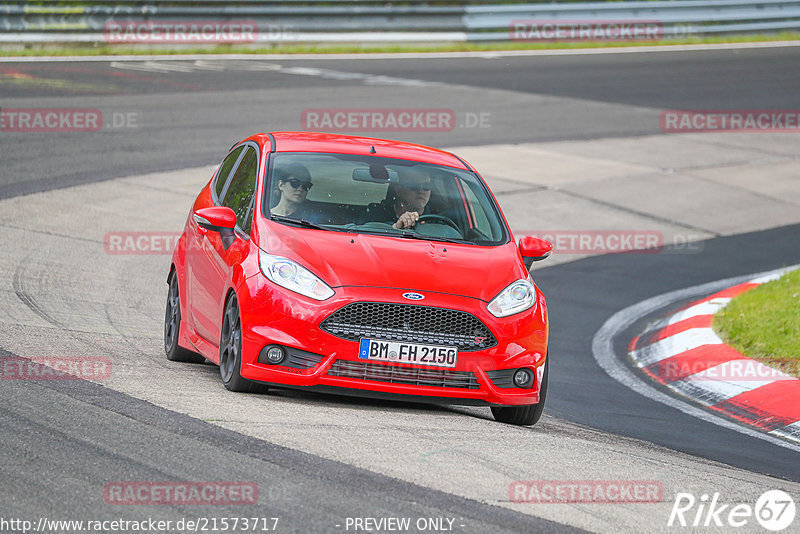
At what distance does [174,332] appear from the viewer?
8625 mm

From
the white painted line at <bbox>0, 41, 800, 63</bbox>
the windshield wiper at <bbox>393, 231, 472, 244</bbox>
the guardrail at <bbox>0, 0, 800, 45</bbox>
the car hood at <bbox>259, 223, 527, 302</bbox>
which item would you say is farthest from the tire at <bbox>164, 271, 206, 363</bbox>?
the guardrail at <bbox>0, 0, 800, 45</bbox>

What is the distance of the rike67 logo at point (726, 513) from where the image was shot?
5.40 m

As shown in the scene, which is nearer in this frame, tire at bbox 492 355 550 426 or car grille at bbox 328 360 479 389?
car grille at bbox 328 360 479 389

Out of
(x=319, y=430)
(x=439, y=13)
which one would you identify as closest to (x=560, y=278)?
(x=319, y=430)

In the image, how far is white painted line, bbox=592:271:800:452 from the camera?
27.1ft

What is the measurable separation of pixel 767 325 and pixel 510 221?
17.4 feet

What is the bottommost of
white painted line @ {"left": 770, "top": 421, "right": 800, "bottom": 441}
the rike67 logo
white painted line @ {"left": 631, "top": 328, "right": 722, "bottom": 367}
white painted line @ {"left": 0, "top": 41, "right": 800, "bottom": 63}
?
white painted line @ {"left": 770, "top": 421, "right": 800, "bottom": 441}

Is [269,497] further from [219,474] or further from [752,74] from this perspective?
[752,74]

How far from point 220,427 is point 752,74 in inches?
963

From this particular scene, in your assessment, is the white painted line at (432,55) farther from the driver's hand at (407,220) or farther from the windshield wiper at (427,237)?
the windshield wiper at (427,237)

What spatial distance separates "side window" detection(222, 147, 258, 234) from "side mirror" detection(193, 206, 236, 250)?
0.08 m

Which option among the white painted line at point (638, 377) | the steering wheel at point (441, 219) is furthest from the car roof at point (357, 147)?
the white painted line at point (638, 377)

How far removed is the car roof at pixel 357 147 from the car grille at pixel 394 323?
1723 millimetres

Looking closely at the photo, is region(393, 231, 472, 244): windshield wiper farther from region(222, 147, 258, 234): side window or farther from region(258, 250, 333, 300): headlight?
region(222, 147, 258, 234): side window
